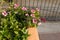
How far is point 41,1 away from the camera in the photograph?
330cm

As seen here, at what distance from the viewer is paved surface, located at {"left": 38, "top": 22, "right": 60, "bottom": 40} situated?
306cm

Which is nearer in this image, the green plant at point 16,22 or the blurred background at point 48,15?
the green plant at point 16,22

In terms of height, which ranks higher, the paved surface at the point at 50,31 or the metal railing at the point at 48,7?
the metal railing at the point at 48,7

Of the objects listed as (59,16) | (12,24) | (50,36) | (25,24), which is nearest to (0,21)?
(12,24)

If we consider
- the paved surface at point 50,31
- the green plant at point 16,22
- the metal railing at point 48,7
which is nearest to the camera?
the green plant at point 16,22

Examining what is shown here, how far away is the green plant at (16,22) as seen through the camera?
6.18ft

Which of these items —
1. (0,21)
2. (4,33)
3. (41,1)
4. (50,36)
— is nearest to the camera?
(4,33)

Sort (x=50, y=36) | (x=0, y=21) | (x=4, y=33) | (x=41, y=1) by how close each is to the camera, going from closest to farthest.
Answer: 1. (x=4, y=33)
2. (x=0, y=21)
3. (x=50, y=36)
4. (x=41, y=1)

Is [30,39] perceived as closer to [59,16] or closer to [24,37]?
[24,37]

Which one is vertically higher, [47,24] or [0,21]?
[0,21]

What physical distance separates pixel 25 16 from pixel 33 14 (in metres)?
0.11

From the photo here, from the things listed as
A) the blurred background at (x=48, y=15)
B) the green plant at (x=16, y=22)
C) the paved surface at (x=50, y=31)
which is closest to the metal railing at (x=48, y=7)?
the blurred background at (x=48, y=15)

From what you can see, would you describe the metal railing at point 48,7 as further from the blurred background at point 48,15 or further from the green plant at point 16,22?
the green plant at point 16,22

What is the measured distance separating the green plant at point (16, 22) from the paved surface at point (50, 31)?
3.26 feet
